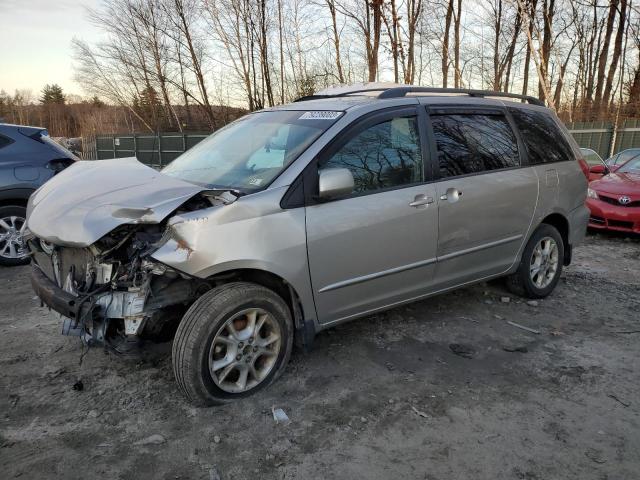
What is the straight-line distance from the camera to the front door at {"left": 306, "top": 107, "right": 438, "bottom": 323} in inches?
117

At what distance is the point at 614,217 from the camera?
698 cm

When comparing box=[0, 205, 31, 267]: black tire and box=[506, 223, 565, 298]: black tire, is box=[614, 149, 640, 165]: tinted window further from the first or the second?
box=[0, 205, 31, 267]: black tire

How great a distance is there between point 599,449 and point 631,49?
26007 mm

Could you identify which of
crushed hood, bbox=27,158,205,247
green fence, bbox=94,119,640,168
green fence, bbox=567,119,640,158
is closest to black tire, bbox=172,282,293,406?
crushed hood, bbox=27,158,205,247

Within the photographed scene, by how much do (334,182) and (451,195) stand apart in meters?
1.10

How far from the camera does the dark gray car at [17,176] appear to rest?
5.58 m

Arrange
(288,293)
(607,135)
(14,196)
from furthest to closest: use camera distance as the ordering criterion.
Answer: (607,135)
(14,196)
(288,293)

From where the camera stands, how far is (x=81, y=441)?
8.13ft

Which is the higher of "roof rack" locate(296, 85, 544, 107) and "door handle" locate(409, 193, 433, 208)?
"roof rack" locate(296, 85, 544, 107)

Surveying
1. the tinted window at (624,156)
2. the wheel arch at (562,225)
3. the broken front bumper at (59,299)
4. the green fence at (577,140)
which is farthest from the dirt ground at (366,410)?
the green fence at (577,140)

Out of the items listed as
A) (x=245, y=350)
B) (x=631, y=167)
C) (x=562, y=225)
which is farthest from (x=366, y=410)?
(x=631, y=167)

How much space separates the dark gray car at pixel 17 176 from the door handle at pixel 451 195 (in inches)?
190

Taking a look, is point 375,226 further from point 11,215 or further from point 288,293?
point 11,215

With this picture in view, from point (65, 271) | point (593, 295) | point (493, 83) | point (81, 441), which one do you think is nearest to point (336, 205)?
point (65, 271)
